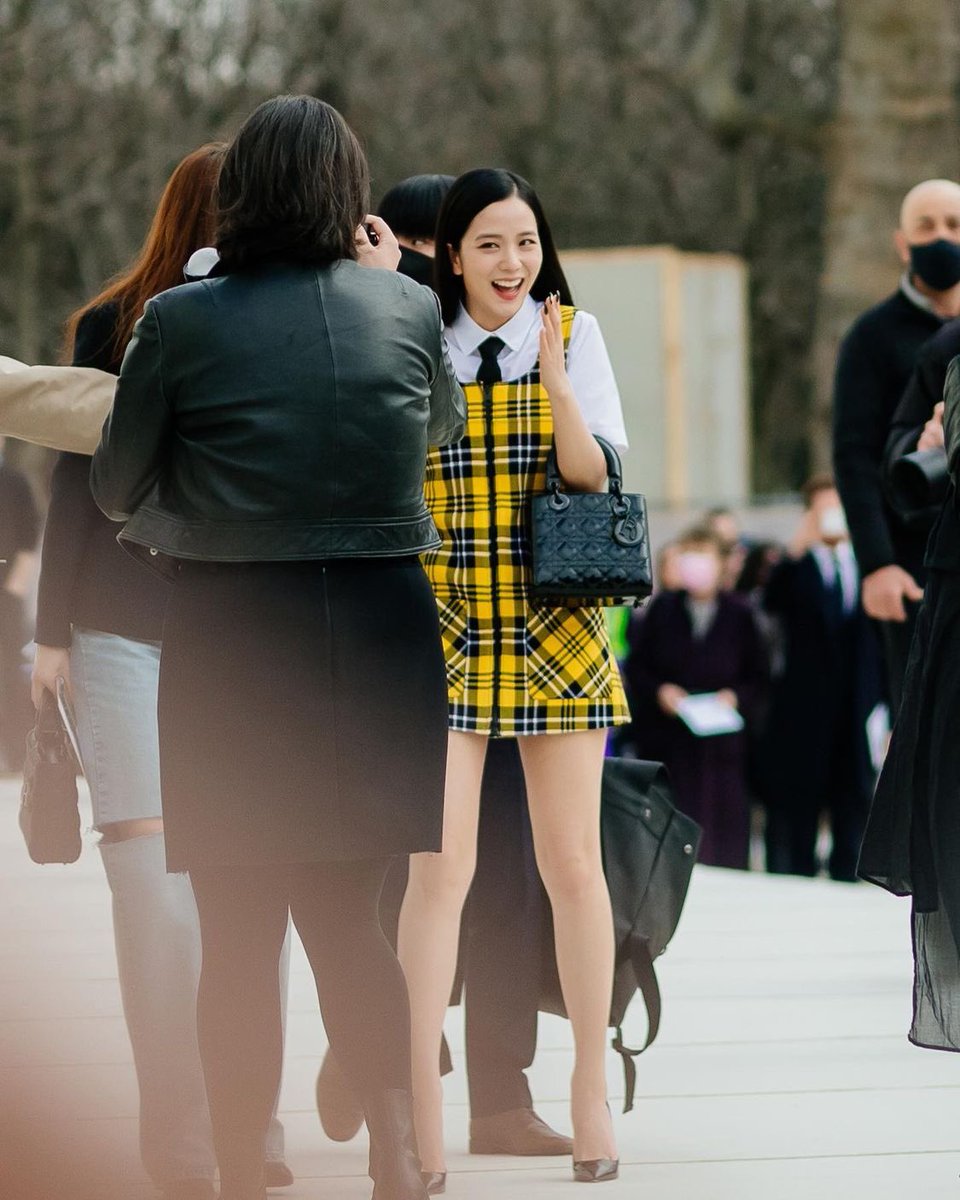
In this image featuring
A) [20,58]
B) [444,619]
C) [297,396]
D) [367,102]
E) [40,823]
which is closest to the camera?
[297,396]

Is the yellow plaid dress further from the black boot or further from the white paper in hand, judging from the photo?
the white paper in hand

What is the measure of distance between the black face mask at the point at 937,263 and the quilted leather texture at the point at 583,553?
2.24 m

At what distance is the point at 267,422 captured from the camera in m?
3.25

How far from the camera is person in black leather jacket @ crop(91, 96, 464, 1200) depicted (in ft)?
10.7

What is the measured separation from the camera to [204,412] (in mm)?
3262

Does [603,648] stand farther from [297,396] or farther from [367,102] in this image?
[367,102]

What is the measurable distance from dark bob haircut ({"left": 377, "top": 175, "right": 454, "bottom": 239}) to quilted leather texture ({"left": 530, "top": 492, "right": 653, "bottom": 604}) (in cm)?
87

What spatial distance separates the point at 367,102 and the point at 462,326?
19.0 m

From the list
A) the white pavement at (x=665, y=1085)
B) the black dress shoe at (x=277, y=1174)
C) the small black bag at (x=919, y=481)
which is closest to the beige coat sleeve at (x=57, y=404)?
the white pavement at (x=665, y=1085)

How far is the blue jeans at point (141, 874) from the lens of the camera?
378 centimetres

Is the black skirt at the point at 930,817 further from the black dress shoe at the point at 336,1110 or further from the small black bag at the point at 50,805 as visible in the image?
the small black bag at the point at 50,805

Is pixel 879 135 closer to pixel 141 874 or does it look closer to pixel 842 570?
pixel 842 570

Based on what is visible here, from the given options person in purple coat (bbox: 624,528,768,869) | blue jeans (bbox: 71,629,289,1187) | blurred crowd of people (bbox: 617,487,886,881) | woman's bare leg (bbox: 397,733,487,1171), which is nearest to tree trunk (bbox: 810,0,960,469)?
blurred crowd of people (bbox: 617,487,886,881)

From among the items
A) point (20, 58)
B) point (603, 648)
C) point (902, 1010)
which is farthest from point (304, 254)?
point (20, 58)
